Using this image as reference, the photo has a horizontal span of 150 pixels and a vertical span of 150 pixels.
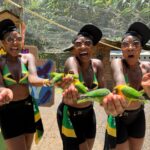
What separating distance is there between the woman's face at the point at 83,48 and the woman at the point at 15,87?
504 mm

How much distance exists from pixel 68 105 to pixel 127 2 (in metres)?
26.5

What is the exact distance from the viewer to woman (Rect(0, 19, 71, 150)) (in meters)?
3.75

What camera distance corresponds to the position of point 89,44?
3793 mm

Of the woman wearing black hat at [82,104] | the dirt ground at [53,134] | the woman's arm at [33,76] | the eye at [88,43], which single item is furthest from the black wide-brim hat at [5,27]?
the dirt ground at [53,134]

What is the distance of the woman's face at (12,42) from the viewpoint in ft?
12.3

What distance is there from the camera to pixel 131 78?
3.66m

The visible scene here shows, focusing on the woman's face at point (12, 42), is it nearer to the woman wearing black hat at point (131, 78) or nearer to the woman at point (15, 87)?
the woman at point (15, 87)

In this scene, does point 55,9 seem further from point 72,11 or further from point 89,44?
point 89,44

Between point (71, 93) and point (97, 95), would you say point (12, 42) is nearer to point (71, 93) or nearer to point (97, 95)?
point (71, 93)

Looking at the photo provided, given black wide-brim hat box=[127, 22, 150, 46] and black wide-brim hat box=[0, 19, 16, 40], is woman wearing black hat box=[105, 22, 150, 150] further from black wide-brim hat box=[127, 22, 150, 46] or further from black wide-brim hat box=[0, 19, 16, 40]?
black wide-brim hat box=[0, 19, 16, 40]

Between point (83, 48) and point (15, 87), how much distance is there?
85 centimetres

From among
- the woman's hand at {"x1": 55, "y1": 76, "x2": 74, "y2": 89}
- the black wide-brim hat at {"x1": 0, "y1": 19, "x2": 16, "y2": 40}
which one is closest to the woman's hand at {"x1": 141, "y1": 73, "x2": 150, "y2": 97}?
the woman's hand at {"x1": 55, "y1": 76, "x2": 74, "y2": 89}

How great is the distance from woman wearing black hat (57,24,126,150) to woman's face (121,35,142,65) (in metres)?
0.40

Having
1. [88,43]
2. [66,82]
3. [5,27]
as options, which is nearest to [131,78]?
[88,43]
